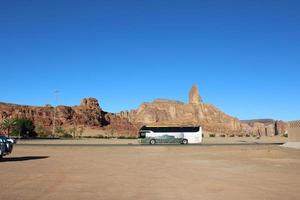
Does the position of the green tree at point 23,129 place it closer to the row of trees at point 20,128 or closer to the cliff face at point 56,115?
the row of trees at point 20,128

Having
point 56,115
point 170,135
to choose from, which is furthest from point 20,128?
point 56,115

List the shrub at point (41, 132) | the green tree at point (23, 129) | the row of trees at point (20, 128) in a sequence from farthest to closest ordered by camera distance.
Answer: the shrub at point (41, 132), the row of trees at point (20, 128), the green tree at point (23, 129)

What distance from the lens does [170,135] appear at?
69000 mm

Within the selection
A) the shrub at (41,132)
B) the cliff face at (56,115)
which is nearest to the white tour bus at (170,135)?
the shrub at (41,132)

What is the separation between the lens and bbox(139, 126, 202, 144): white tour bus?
6775cm

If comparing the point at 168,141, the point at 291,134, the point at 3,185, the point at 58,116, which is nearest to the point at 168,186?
the point at 3,185

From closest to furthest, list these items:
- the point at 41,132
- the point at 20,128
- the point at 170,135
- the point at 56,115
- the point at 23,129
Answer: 1. the point at 170,135
2. the point at 20,128
3. the point at 23,129
4. the point at 41,132
5. the point at 56,115

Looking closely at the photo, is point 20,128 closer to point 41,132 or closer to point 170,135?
point 41,132

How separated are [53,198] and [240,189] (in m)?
6.07

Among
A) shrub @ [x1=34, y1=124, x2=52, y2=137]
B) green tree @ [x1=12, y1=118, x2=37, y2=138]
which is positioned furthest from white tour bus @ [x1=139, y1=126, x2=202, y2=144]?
shrub @ [x1=34, y1=124, x2=52, y2=137]

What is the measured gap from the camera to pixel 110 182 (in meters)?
17.0

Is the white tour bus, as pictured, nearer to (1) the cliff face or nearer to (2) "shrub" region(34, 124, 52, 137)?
(2) "shrub" region(34, 124, 52, 137)

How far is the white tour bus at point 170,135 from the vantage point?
6775cm

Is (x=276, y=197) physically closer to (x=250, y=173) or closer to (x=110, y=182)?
(x=110, y=182)
